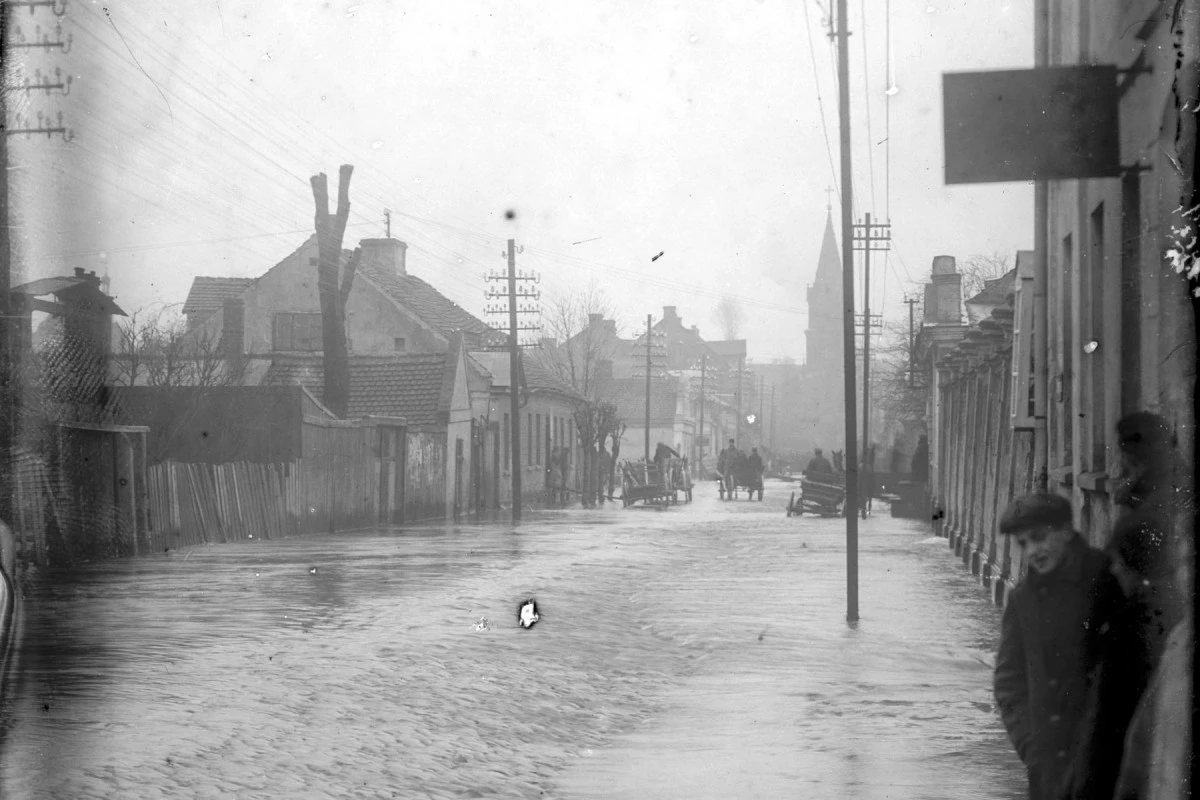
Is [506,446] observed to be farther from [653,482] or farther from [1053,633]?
[1053,633]

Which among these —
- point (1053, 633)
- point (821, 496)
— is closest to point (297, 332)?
point (821, 496)

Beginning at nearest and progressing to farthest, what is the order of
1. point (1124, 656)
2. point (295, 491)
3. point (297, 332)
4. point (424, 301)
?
1. point (1124, 656)
2. point (295, 491)
3. point (297, 332)
4. point (424, 301)

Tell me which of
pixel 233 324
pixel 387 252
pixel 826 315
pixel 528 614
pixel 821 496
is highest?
pixel 826 315

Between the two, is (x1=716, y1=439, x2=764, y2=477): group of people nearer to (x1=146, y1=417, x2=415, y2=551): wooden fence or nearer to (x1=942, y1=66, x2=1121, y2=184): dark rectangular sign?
(x1=146, y1=417, x2=415, y2=551): wooden fence

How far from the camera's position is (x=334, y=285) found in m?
36.0

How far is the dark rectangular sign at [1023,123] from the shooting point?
5.58 m

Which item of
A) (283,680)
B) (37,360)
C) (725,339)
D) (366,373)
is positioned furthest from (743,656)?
(725,339)

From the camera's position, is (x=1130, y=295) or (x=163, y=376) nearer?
(x=1130, y=295)

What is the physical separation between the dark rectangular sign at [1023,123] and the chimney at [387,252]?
4764 centimetres

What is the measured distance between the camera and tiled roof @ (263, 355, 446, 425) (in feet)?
135

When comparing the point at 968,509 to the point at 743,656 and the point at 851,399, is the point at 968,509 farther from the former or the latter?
the point at 743,656

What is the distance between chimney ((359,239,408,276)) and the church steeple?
101m

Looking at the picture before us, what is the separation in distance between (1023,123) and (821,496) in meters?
31.2

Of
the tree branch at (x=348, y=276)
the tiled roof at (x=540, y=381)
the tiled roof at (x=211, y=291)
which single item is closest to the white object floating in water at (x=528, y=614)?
the tree branch at (x=348, y=276)
